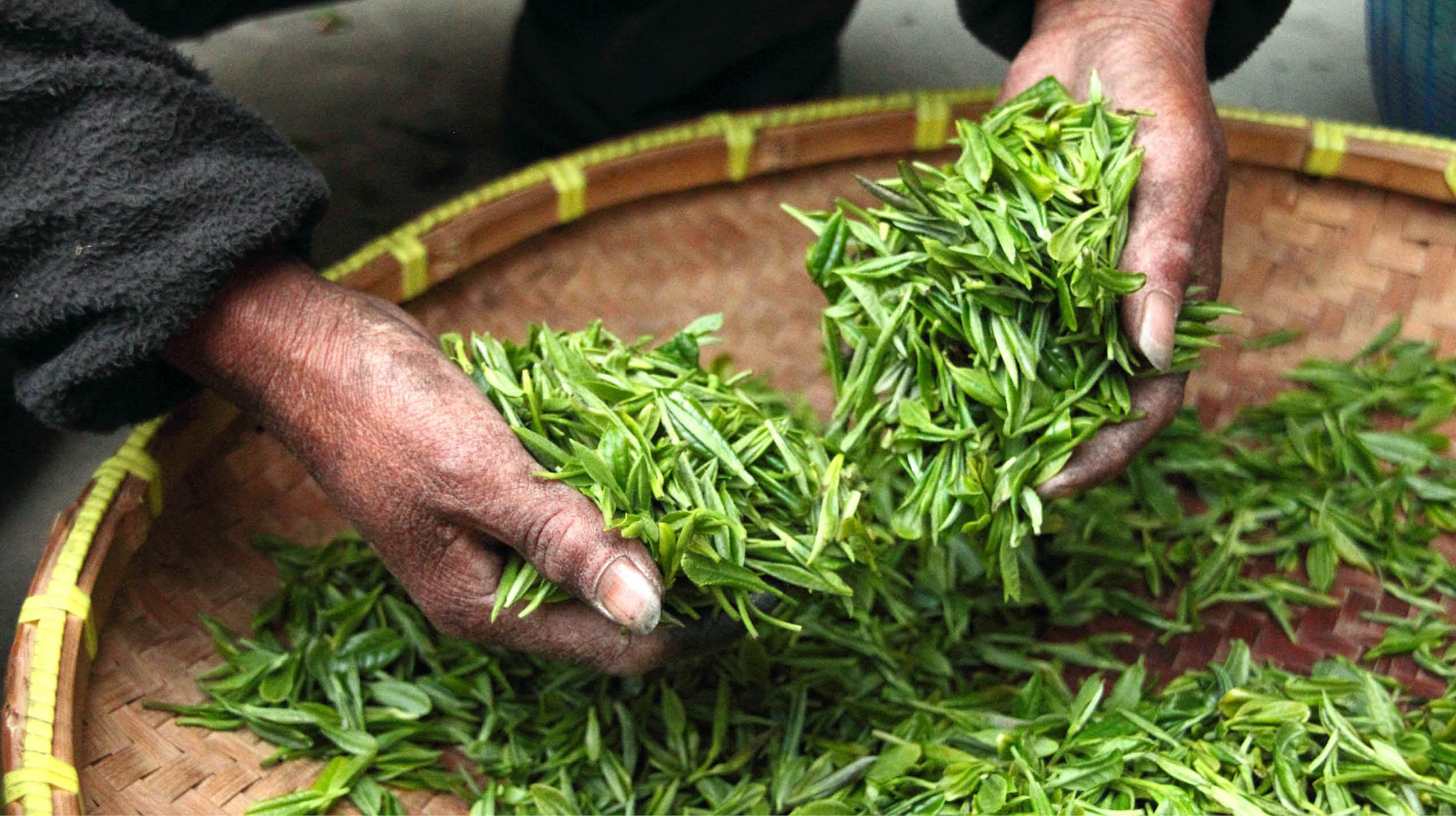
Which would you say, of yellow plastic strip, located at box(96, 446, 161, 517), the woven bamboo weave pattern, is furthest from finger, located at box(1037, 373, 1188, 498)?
yellow plastic strip, located at box(96, 446, 161, 517)

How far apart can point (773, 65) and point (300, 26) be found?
4.51ft

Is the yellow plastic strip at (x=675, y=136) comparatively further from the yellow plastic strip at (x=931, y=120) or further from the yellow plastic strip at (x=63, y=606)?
the yellow plastic strip at (x=63, y=606)

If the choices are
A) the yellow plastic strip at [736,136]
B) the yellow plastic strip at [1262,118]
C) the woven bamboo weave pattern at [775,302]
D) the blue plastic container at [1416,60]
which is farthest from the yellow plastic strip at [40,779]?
the blue plastic container at [1416,60]

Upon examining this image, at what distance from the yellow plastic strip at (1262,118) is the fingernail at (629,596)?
1.28 m

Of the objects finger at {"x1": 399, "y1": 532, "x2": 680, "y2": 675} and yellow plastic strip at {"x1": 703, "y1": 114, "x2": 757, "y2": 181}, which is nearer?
finger at {"x1": 399, "y1": 532, "x2": 680, "y2": 675}

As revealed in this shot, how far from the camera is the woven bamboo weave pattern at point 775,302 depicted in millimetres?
1588

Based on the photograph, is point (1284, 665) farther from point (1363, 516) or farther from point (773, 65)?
point (773, 65)

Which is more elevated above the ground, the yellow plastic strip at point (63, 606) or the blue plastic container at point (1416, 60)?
the blue plastic container at point (1416, 60)

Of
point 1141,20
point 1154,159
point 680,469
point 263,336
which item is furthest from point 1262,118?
point 263,336

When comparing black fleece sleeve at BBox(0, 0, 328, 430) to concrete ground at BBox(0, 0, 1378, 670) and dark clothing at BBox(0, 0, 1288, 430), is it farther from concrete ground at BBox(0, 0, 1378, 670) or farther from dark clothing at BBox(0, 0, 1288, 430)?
concrete ground at BBox(0, 0, 1378, 670)

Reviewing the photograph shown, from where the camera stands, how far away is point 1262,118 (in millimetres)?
1936

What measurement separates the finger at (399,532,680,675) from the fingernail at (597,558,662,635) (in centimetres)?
12

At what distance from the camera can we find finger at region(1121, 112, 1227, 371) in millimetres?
1311

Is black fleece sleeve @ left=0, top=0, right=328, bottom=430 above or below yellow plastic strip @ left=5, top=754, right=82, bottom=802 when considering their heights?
above
